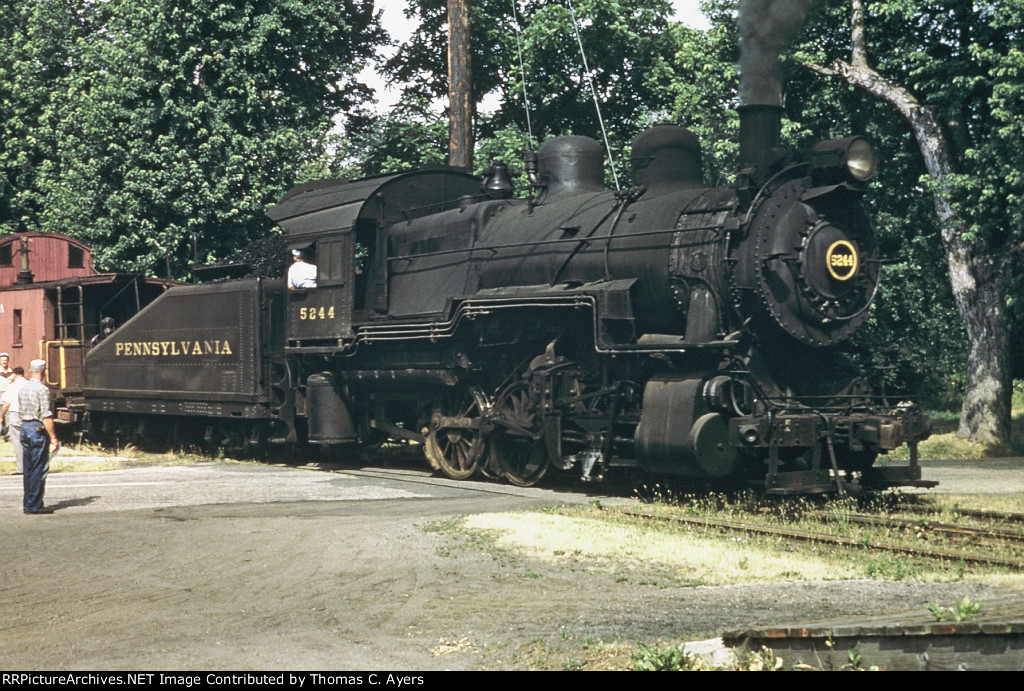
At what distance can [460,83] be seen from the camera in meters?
19.5

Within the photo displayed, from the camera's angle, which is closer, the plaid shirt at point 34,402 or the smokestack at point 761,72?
the plaid shirt at point 34,402

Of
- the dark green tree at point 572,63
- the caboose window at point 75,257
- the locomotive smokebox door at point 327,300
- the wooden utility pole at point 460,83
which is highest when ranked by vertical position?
the dark green tree at point 572,63

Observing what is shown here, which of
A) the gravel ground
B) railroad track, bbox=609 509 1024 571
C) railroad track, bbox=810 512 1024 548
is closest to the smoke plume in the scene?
railroad track, bbox=810 512 1024 548

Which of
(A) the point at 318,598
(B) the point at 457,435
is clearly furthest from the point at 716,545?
(B) the point at 457,435

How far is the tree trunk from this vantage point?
19.9 meters

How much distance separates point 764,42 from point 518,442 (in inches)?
212

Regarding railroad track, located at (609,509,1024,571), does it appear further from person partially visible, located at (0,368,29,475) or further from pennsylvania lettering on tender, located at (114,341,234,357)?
pennsylvania lettering on tender, located at (114,341,234,357)

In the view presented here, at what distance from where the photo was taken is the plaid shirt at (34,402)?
11.6 meters

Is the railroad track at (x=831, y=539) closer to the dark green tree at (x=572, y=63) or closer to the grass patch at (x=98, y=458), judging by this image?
the grass patch at (x=98, y=458)

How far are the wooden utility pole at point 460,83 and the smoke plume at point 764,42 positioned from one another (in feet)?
25.8

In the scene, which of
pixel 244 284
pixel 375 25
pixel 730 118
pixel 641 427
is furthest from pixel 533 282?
pixel 375 25

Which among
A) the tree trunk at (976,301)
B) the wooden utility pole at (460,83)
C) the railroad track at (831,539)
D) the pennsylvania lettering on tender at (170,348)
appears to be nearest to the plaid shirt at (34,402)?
the pennsylvania lettering on tender at (170,348)

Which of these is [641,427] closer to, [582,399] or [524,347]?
[582,399]

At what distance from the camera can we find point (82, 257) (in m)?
23.8
